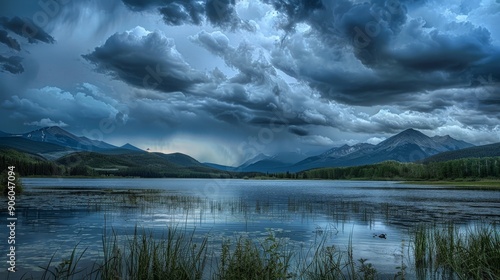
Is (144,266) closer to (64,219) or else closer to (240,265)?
(240,265)

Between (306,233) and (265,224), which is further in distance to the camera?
(265,224)

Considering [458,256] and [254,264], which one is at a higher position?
[254,264]

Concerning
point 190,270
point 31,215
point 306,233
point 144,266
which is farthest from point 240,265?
point 31,215

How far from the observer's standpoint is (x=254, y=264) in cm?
1364

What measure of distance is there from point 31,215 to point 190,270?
3257cm

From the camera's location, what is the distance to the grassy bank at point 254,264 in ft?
44.3

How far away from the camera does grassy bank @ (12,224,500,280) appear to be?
13.5m

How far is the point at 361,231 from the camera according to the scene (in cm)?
3250

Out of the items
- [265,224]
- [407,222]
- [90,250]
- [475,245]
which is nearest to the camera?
[475,245]

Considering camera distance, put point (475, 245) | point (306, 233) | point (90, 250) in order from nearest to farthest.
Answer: point (475, 245) < point (90, 250) < point (306, 233)

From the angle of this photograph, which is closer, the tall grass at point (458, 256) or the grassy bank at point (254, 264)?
the grassy bank at point (254, 264)

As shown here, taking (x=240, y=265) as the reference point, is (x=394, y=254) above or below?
below

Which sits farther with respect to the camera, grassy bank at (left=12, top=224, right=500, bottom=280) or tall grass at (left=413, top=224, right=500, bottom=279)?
tall grass at (left=413, top=224, right=500, bottom=279)

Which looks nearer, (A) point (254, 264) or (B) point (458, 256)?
(A) point (254, 264)
